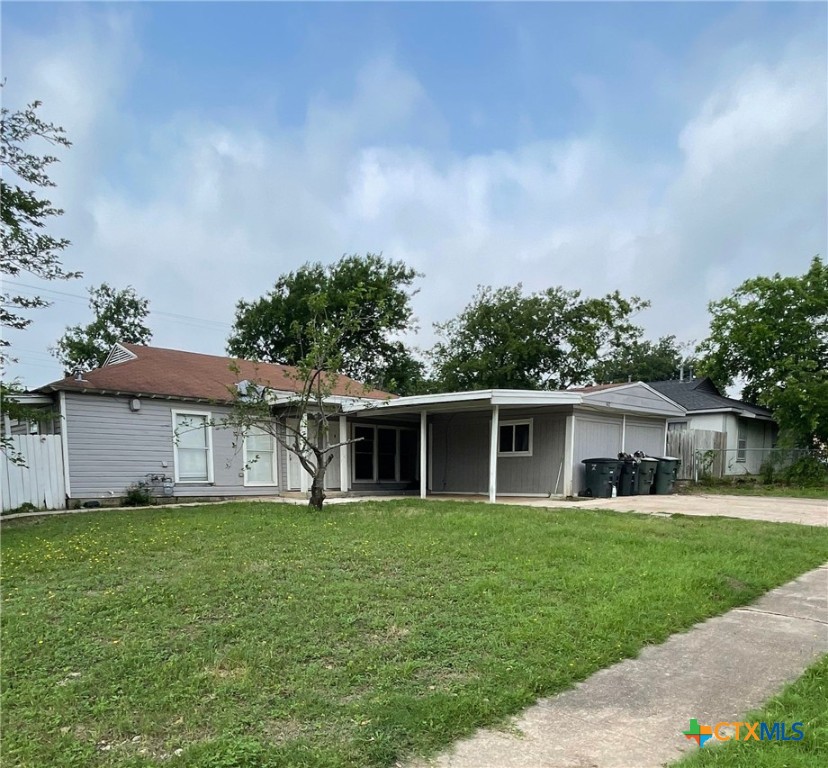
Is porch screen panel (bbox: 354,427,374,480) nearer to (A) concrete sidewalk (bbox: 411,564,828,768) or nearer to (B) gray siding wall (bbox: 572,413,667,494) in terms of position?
(B) gray siding wall (bbox: 572,413,667,494)

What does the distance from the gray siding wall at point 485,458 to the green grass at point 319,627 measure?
19.7ft

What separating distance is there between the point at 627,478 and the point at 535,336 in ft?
52.9

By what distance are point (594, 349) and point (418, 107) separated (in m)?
20.4

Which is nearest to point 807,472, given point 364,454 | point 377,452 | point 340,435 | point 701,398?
point 701,398

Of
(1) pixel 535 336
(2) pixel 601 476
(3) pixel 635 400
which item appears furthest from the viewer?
(1) pixel 535 336

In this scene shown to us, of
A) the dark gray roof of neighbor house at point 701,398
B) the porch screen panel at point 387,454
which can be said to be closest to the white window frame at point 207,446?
the porch screen panel at point 387,454

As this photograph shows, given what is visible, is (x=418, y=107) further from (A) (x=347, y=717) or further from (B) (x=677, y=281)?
(B) (x=677, y=281)

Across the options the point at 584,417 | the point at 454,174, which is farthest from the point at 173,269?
the point at 584,417

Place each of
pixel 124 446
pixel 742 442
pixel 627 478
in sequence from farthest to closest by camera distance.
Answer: pixel 742 442 → pixel 627 478 → pixel 124 446

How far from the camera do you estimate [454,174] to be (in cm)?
1319

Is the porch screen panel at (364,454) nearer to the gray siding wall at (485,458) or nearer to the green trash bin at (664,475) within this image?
the gray siding wall at (485,458)

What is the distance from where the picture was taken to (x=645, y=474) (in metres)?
14.0

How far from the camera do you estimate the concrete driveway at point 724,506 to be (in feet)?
32.0

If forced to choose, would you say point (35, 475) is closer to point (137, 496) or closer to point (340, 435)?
point (137, 496)
